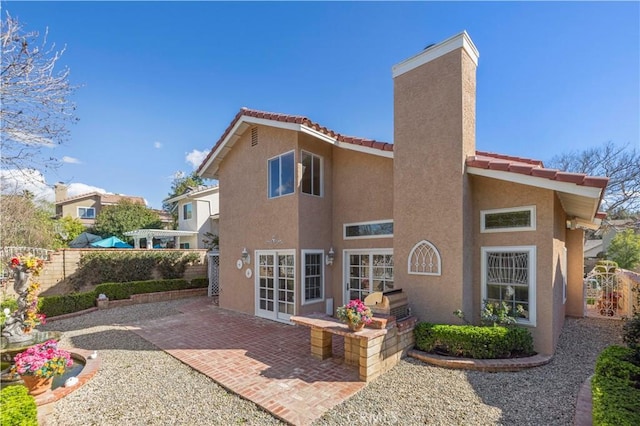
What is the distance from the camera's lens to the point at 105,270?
17.6 m

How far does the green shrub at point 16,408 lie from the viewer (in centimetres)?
401

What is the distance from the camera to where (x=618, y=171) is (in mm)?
25047

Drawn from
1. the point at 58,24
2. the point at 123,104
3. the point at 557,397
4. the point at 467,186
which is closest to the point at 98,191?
the point at 123,104

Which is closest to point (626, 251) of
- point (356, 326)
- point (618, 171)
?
point (618, 171)

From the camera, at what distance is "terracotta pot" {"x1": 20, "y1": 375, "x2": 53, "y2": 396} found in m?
5.73

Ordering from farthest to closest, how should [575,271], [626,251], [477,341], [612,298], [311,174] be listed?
[626,251]
[612,298]
[575,271]
[311,174]
[477,341]

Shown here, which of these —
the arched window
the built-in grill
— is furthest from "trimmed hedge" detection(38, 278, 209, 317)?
the arched window

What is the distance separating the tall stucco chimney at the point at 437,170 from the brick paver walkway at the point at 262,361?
→ 135 inches

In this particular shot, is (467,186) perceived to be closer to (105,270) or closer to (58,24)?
(58,24)

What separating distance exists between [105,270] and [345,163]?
51.1ft

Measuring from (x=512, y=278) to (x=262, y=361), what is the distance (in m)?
7.21

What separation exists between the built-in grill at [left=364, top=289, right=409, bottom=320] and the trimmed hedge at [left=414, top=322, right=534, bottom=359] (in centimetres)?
81

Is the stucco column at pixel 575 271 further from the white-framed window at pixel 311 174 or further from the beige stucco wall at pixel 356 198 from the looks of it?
the white-framed window at pixel 311 174

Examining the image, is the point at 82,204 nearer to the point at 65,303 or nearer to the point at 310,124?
the point at 65,303
